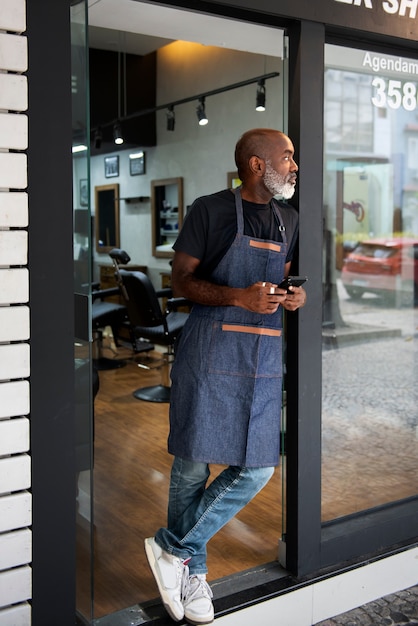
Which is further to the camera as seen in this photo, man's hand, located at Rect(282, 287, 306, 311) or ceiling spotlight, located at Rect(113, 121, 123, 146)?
ceiling spotlight, located at Rect(113, 121, 123, 146)

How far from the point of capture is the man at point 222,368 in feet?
8.08

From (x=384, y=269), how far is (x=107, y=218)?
6.64 m

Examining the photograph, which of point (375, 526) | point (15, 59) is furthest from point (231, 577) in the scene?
point (15, 59)

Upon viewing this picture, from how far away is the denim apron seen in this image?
97.1 inches

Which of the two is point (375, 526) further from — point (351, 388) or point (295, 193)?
point (295, 193)

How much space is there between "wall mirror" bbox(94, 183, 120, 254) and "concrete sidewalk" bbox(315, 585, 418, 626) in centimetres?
693

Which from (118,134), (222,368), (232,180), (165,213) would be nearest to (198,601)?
(222,368)

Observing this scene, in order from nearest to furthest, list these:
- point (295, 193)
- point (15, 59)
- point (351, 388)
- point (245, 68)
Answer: point (15, 59)
point (295, 193)
point (351, 388)
point (245, 68)

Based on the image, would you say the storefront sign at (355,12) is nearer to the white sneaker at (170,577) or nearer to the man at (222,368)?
the man at (222,368)

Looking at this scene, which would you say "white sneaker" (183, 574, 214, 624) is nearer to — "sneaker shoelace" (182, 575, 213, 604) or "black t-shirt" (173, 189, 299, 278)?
"sneaker shoelace" (182, 575, 213, 604)

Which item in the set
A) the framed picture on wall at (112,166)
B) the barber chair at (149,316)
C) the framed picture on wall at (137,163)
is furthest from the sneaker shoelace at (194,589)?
the framed picture on wall at (112,166)

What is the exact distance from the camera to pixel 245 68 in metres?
6.72

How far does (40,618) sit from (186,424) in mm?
743

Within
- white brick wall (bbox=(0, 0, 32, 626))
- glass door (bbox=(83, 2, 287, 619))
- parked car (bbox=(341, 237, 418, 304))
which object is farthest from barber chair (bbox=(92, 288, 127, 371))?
white brick wall (bbox=(0, 0, 32, 626))
